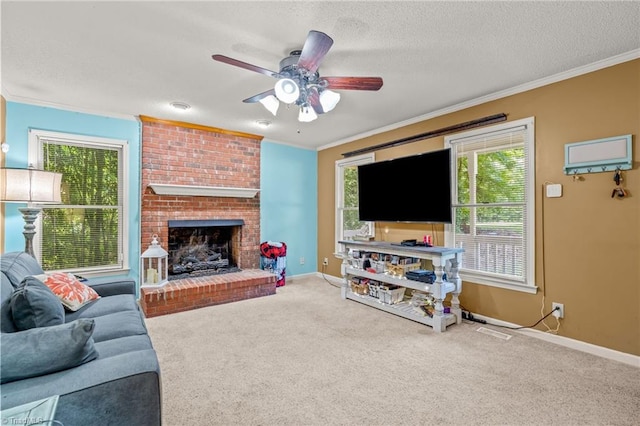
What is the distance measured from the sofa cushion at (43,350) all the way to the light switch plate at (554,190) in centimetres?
355

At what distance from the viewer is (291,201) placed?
217 inches

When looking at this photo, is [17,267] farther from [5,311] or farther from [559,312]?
[559,312]

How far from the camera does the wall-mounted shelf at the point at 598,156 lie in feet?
7.98

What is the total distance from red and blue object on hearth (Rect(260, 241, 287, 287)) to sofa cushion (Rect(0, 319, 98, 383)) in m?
3.64

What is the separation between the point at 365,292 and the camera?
4090 mm

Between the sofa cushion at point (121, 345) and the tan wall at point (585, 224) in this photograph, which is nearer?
the sofa cushion at point (121, 345)

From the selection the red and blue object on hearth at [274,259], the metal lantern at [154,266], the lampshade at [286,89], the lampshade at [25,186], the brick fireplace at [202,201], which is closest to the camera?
the lampshade at [286,89]

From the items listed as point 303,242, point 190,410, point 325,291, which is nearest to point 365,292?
point 325,291

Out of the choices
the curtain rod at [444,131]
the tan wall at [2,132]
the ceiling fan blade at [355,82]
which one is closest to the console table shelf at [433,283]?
the curtain rod at [444,131]

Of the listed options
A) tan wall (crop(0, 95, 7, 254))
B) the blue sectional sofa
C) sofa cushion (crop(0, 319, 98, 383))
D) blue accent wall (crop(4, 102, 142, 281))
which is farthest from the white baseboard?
tan wall (crop(0, 95, 7, 254))

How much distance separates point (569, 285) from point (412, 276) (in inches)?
54.7

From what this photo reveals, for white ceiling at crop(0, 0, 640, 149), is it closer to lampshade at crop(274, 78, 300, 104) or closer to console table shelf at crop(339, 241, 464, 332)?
lampshade at crop(274, 78, 300, 104)

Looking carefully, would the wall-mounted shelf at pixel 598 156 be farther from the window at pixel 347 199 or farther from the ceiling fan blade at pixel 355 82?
the window at pixel 347 199

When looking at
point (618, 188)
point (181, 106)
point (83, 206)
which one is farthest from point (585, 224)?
point (83, 206)
